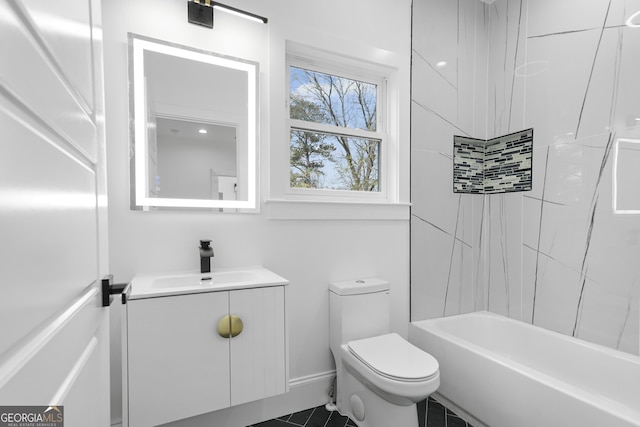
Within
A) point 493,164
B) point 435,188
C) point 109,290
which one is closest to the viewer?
point 109,290

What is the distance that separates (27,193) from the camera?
1.11 ft

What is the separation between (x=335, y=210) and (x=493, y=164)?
57.3 inches

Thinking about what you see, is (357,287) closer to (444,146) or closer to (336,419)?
(336,419)

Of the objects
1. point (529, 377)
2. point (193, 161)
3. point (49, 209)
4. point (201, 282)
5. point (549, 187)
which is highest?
point (193, 161)

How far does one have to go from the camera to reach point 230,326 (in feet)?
4.57

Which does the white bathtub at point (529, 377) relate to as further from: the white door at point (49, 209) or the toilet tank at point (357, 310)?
the white door at point (49, 209)

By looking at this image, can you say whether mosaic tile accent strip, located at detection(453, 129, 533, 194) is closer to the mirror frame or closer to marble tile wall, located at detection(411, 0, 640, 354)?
marble tile wall, located at detection(411, 0, 640, 354)

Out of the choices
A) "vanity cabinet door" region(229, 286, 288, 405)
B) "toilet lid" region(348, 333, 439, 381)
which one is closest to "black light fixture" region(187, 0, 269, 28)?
"vanity cabinet door" region(229, 286, 288, 405)

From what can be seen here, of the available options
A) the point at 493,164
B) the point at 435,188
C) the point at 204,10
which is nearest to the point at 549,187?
the point at 493,164

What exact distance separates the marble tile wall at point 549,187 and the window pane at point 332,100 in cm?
38

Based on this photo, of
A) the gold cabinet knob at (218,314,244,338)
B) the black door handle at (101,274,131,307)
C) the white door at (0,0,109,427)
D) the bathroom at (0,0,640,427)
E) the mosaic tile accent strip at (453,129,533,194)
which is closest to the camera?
the white door at (0,0,109,427)

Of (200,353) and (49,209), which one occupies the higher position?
(49,209)

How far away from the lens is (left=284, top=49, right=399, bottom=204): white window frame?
2.04 meters

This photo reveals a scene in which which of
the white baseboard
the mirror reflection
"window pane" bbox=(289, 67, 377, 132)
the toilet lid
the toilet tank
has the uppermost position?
"window pane" bbox=(289, 67, 377, 132)
